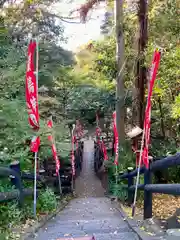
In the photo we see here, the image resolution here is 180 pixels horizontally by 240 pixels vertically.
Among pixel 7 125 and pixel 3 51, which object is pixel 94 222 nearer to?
pixel 7 125

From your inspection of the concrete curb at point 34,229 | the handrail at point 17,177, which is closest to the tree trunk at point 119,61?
the concrete curb at point 34,229

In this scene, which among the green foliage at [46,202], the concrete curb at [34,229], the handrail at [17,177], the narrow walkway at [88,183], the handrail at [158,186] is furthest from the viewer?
the narrow walkway at [88,183]

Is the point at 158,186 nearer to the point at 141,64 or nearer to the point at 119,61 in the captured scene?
the point at 141,64

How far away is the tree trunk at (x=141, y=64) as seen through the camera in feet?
40.5

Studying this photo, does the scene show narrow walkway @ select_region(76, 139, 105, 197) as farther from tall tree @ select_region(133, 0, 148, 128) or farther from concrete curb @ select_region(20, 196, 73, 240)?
concrete curb @ select_region(20, 196, 73, 240)

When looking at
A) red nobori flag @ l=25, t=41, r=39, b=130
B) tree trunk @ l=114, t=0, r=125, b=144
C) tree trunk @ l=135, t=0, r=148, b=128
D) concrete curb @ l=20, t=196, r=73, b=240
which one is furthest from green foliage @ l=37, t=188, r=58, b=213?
tree trunk @ l=114, t=0, r=125, b=144

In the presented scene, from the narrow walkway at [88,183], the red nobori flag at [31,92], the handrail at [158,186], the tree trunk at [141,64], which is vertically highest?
the tree trunk at [141,64]

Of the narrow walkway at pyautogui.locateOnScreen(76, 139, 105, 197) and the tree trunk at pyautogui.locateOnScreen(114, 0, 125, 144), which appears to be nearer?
the tree trunk at pyautogui.locateOnScreen(114, 0, 125, 144)

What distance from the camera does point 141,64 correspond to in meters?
12.6

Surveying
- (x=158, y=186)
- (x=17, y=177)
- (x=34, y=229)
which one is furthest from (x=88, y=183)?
(x=158, y=186)

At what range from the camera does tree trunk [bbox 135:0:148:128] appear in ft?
40.5

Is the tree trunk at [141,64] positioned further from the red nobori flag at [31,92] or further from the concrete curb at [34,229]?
the concrete curb at [34,229]

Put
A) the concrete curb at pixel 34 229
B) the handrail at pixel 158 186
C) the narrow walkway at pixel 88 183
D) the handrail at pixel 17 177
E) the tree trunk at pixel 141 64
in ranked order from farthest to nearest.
Result: the narrow walkway at pixel 88 183, the tree trunk at pixel 141 64, the handrail at pixel 17 177, the concrete curb at pixel 34 229, the handrail at pixel 158 186

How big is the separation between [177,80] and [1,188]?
7.16 metres
